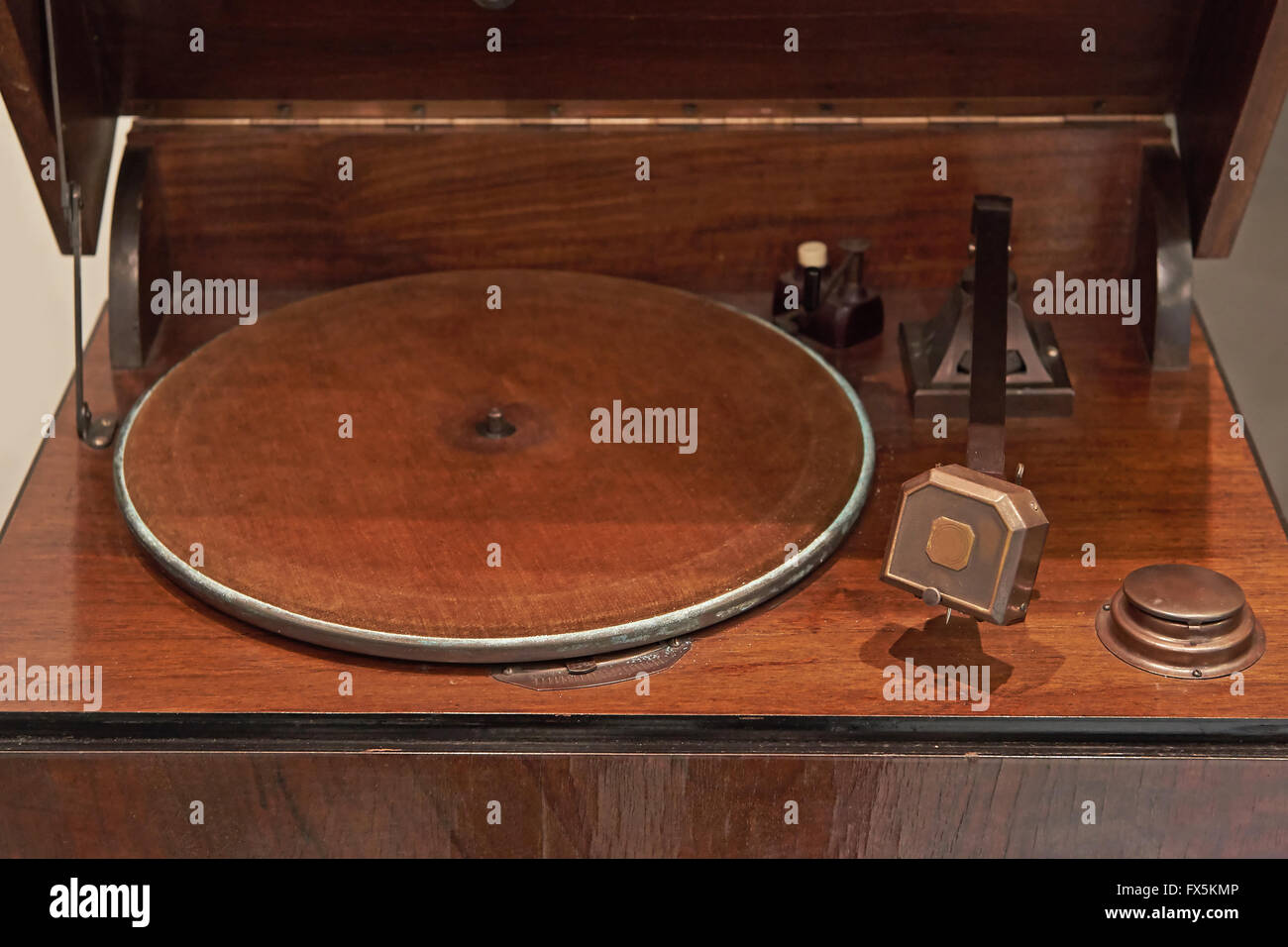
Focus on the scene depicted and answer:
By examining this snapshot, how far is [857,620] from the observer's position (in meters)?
1.31

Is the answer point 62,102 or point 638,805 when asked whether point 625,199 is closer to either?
point 62,102

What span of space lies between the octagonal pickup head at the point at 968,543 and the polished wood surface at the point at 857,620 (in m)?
0.07

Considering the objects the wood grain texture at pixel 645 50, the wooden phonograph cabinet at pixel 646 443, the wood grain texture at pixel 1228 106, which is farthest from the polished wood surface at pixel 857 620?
the wood grain texture at pixel 645 50

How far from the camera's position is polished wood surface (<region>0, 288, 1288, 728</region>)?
1226 millimetres

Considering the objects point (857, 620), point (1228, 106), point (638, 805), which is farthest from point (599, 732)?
point (1228, 106)

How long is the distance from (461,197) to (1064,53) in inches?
24.6

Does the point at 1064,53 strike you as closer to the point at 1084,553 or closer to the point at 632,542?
the point at 1084,553

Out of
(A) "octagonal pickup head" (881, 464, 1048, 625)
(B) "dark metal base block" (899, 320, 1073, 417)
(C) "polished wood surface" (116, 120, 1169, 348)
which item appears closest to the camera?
(A) "octagonal pickup head" (881, 464, 1048, 625)

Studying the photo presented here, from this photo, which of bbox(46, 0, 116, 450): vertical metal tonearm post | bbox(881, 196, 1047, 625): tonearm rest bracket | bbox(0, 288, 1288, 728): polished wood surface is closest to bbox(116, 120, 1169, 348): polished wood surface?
bbox(46, 0, 116, 450): vertical metal tonearm post

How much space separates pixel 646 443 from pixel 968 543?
36cm

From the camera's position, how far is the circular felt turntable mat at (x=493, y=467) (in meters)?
1.27

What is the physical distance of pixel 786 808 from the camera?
122cm

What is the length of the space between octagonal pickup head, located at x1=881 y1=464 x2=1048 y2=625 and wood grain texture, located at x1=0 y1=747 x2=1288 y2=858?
4.5 inches

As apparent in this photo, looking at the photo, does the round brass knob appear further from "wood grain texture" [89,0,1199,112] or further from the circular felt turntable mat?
"wood grain texture" [89,0,1199,112]
